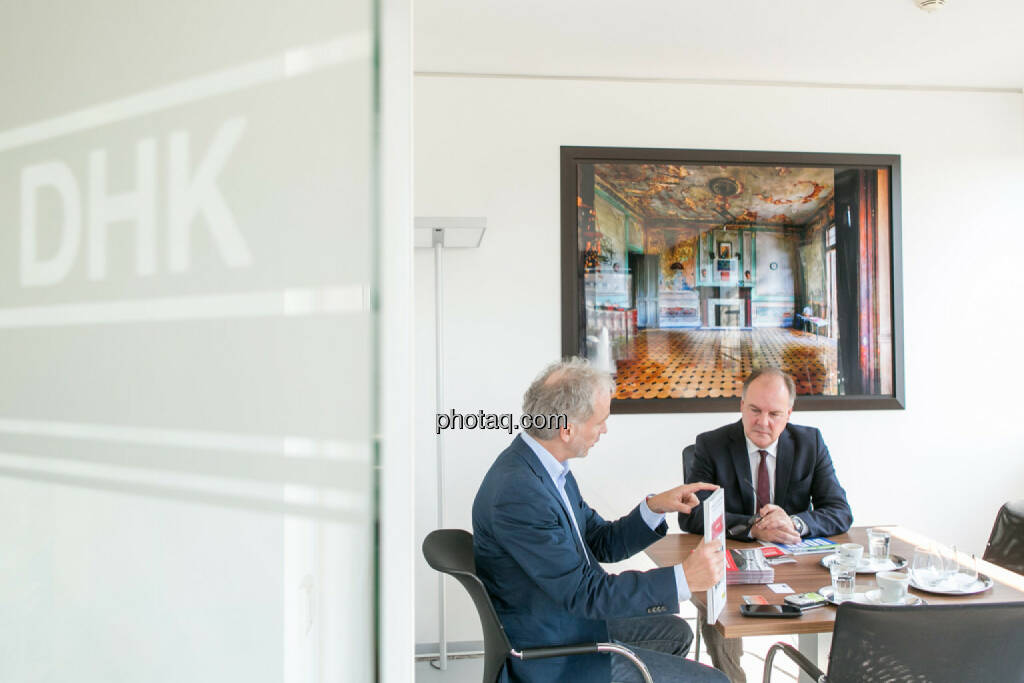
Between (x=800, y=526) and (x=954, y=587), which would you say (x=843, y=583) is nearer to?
(x=954, y=587)

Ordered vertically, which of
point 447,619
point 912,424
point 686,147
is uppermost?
point 686,147

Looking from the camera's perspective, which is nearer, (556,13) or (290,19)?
(290,19)

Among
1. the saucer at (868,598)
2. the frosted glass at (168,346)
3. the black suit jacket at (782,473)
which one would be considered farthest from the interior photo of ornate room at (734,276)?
the frosted glass at (168,346)

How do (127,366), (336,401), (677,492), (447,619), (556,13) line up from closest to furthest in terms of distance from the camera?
(127,366) → (336,401) → (677,492) → (556,13) → (447,619)

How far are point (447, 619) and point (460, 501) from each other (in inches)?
25.3

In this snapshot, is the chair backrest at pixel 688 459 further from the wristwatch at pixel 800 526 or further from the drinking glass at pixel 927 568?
the drinking glass at pixel 927 568

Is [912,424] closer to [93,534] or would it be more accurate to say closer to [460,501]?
[460,501]

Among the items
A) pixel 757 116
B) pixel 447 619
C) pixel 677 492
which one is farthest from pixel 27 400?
pixel 757 116

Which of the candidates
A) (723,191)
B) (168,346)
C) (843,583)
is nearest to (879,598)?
(843,583)

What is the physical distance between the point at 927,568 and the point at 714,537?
848 mm

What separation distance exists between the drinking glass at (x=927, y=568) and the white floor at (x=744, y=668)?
1268 mm

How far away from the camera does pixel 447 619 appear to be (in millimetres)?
3809

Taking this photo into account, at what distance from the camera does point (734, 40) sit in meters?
3.49

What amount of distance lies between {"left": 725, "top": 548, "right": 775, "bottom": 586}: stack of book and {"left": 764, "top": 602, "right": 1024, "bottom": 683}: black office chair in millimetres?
497
